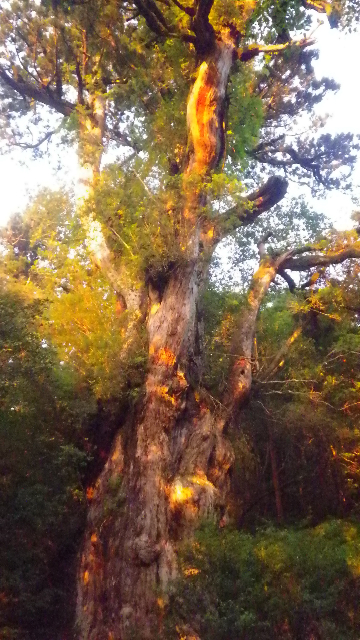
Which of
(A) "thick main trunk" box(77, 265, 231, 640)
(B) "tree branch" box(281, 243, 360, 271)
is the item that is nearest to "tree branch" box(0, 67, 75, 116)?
(A) "thick main trunk" box(77, 265, 231, 640)

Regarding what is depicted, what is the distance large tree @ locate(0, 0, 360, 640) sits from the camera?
6.77 metres

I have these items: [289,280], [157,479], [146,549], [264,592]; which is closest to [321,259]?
[289,280]

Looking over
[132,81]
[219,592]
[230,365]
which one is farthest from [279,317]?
[219,592]

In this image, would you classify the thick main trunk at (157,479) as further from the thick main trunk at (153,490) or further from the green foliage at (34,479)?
the green foliage at (34,479)

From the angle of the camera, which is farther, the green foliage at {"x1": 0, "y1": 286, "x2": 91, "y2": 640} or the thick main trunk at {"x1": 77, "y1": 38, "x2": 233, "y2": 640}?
the green foliage at {"x1": 0, "y1": 286, "x2": 91, "y2": 640}

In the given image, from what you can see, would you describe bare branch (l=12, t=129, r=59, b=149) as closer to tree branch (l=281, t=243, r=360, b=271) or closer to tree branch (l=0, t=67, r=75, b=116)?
tree branch (l=0, t=67, r=75, b=116)

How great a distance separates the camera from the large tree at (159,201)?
6766mm

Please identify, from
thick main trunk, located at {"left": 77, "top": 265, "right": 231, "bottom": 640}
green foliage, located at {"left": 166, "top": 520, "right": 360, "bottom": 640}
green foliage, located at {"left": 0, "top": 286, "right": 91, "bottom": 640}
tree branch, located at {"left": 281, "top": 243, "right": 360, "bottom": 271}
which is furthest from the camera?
tree branch, located at {"left": 281, "top": 243, "right": 360, "bottom": 271}

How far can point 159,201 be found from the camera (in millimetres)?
9055

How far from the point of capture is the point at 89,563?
23.1ft

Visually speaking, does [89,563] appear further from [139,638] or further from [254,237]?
[254,237]

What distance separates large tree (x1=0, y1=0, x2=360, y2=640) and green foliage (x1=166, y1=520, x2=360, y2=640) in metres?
0.75

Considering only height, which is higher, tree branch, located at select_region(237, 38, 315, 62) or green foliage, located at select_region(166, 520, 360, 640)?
tree branch, located at select_region(237, 38, 315, 62)

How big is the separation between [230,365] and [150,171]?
13.6 ft
